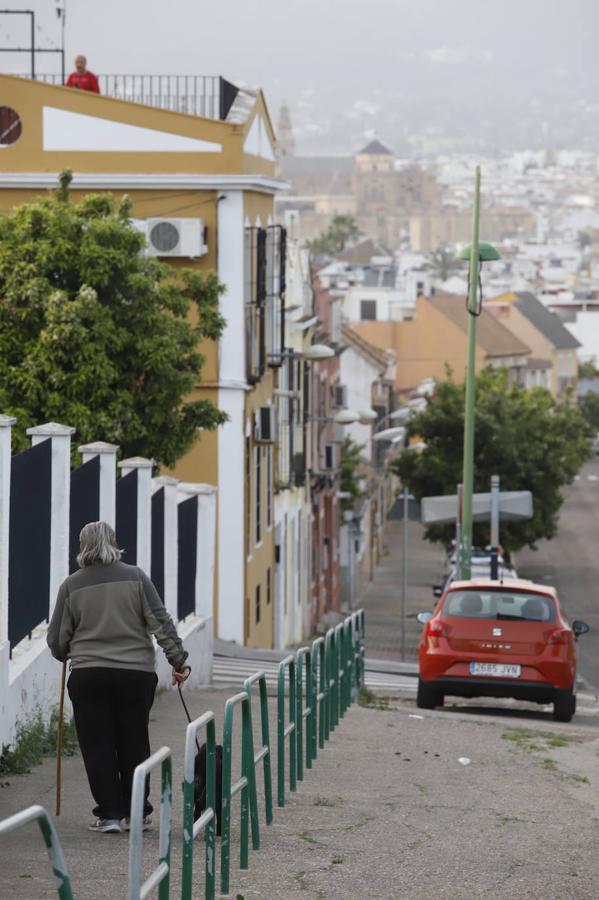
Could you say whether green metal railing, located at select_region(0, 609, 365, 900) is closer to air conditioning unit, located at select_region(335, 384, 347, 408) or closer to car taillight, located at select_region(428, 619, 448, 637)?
car taillight, located at select_region(428, 619, 448, 637)

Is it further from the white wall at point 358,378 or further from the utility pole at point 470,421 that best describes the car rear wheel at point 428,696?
the white wall at point 358,378

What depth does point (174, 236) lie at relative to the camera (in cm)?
3056

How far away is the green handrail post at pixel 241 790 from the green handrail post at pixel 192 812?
0.65ft

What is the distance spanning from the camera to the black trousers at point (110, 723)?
31.6ft

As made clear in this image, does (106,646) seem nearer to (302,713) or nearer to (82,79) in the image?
(302,713)

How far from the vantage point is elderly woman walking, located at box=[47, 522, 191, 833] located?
9.66 metres

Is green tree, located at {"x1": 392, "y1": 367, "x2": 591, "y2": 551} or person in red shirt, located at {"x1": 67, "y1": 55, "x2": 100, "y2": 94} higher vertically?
person in red shirt, located at {"x1": 67, "y1": 55, "x2": 100, "y2": 94}

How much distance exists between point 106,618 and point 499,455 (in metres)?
50.6

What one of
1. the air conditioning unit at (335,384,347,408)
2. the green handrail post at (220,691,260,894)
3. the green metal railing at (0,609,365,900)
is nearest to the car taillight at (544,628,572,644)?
the green metal railing at (0,609,365,900)

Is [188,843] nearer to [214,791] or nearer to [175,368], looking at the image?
[214,791]

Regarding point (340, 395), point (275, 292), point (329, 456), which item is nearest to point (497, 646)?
point (275, 292)

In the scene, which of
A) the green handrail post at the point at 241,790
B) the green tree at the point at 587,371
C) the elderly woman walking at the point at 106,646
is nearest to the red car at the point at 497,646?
A: the green handrail post at the point at 241,790

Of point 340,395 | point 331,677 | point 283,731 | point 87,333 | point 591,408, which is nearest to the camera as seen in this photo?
point 283,731

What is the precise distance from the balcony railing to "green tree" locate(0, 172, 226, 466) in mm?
8453
